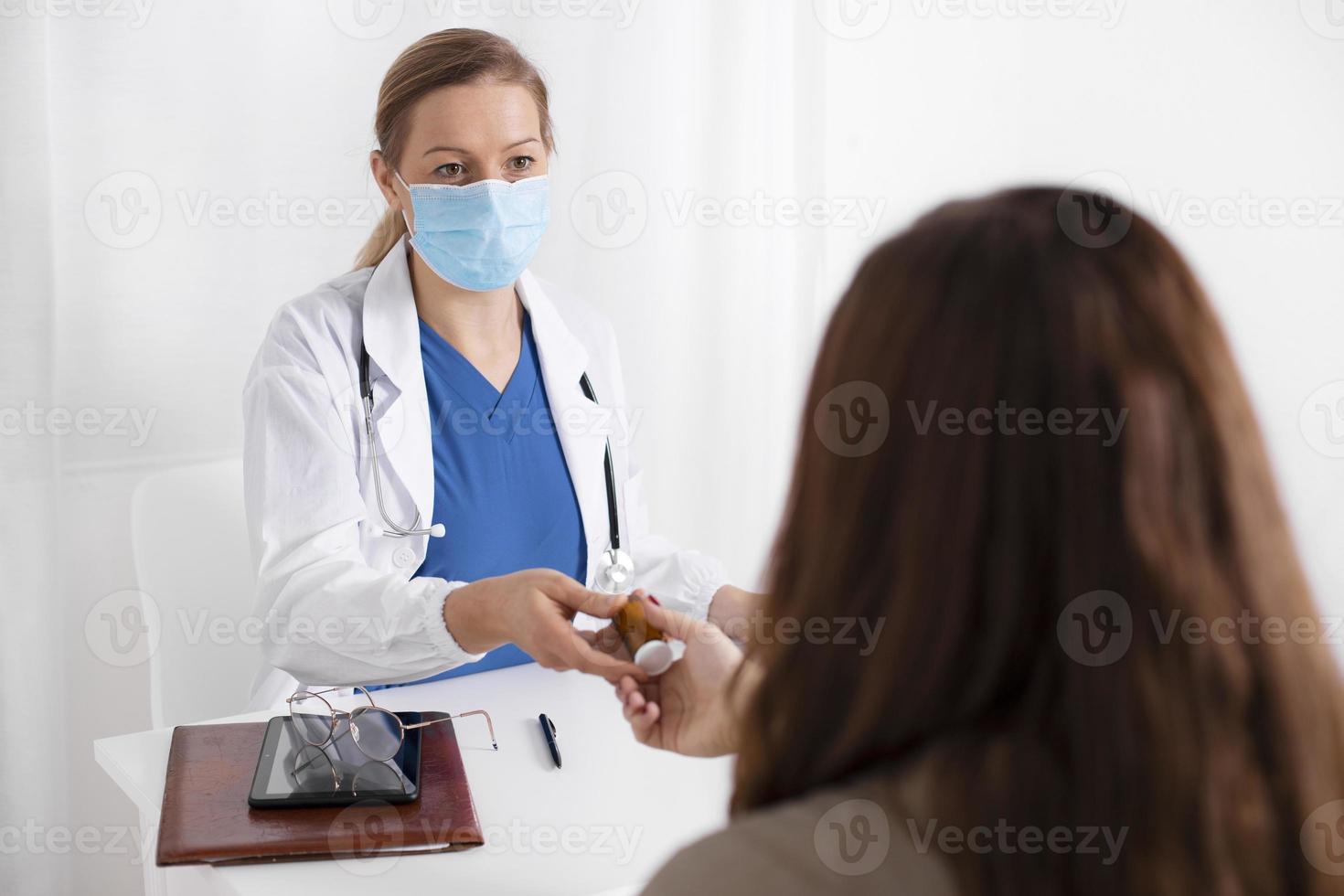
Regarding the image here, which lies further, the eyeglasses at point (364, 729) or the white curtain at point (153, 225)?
the white curtain at point (153, 225)

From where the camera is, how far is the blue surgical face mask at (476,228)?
71.1 inches

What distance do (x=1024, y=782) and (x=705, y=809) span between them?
736 millimetres

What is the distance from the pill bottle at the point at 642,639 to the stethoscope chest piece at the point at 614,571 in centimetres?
45

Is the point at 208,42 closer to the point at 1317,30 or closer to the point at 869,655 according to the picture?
the point at 869,655

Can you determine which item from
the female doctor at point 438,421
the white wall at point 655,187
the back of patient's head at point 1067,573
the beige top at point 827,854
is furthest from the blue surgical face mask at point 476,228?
the beige top at point 827,854

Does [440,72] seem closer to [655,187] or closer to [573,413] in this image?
[573,413]

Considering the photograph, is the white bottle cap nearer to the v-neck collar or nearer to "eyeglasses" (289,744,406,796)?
"eyeglasses" (289,744,406,796)

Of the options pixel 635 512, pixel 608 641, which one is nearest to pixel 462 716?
pixel 608 641

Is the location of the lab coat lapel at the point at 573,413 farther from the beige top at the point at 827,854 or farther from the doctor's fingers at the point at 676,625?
the beige top at the point at 827,854

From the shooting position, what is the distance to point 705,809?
1311 millimetres

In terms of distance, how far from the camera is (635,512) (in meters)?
2.03

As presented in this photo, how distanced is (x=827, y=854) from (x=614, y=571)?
1.16 m

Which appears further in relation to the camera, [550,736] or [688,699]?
[550,736]

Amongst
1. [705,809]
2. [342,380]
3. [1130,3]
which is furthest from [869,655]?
[1130,3]
